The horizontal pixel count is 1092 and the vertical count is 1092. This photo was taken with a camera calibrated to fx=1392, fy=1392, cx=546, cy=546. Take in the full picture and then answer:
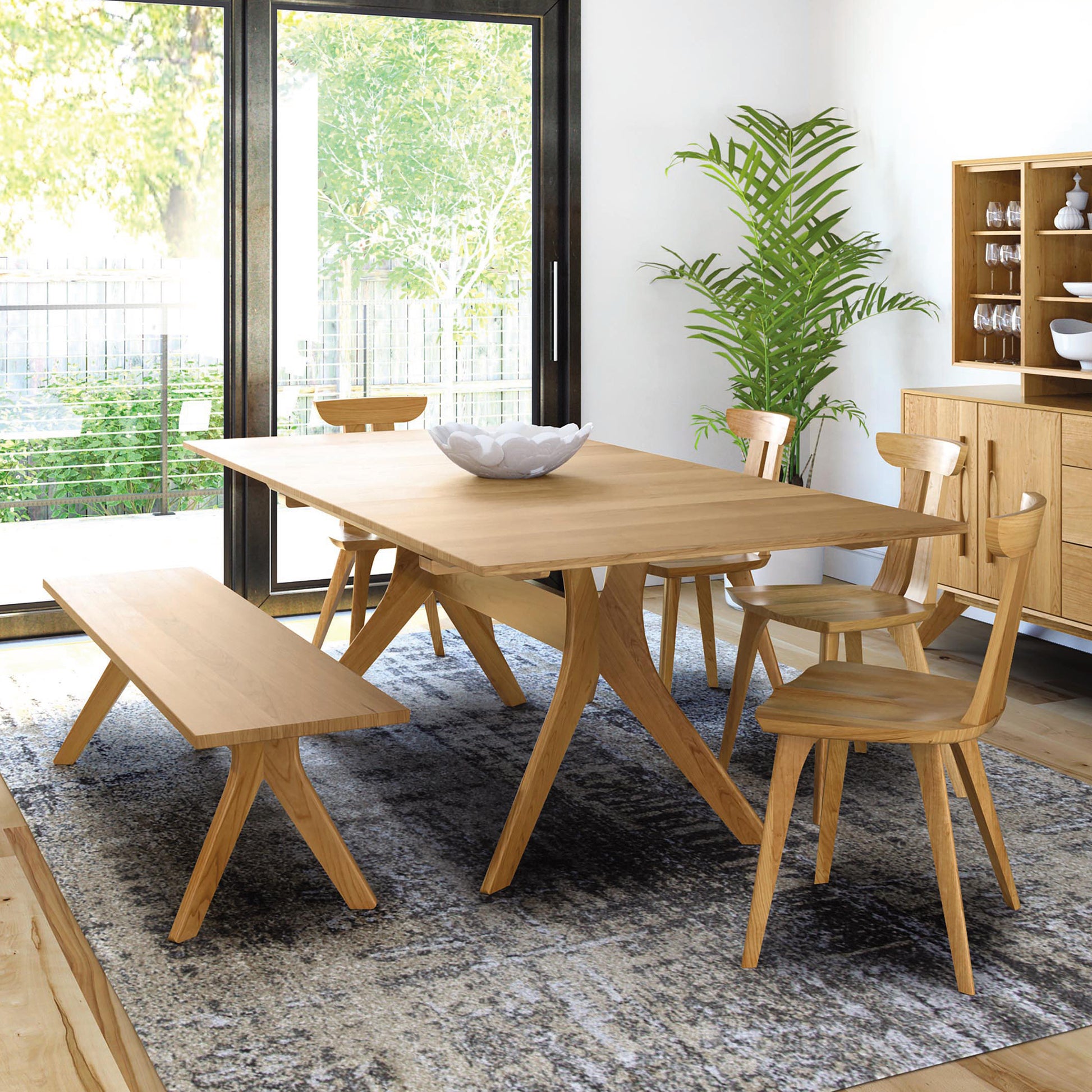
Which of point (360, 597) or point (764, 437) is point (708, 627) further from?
point (360, 597)

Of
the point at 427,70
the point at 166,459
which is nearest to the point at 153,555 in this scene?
the point at 166,459

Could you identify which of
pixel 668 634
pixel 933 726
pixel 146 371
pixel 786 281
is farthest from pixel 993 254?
pixel 146 371

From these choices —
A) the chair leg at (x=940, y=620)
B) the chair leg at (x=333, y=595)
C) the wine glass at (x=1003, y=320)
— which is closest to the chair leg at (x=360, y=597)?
the chair leg at (x=333, y=595)

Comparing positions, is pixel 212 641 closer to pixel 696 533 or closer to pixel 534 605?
pixel 534 605

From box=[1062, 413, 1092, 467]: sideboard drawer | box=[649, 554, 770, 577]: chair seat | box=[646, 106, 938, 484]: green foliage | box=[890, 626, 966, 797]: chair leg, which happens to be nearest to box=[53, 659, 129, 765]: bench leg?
box=[649, 554, 770, 577]: chair seat

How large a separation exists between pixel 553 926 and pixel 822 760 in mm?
755

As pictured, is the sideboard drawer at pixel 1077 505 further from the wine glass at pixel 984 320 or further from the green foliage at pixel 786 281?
the green foliage at pixel 786 281

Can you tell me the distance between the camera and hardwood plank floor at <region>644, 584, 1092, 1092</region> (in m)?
2.15

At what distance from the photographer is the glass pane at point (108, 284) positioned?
4770mm

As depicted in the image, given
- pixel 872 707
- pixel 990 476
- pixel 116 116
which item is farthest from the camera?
pixel 116 116

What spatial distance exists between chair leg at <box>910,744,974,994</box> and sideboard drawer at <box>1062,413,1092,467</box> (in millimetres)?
1724

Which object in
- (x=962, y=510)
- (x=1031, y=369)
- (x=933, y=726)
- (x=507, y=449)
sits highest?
(x=1031, y=369)

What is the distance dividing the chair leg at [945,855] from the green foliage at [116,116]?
3539 millimetres

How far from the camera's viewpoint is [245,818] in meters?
2.73
